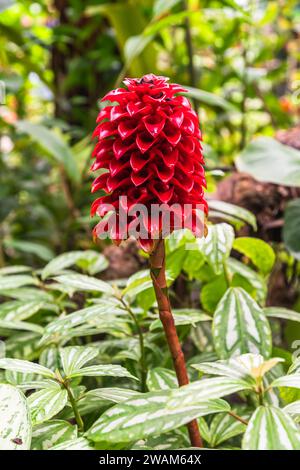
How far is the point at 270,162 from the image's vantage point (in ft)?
3.69

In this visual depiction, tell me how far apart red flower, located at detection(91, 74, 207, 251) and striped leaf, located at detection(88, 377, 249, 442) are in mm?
144

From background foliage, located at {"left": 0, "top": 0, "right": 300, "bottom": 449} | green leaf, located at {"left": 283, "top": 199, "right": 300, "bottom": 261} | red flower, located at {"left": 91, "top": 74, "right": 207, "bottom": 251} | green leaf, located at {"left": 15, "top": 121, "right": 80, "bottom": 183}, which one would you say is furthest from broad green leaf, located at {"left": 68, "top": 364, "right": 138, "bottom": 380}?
green leaf, located at {"left": 15, "top": 121, "right": 80, "bottom": 183}

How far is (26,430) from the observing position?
1.57ft

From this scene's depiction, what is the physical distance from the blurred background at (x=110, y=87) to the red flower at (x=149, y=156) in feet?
1.72

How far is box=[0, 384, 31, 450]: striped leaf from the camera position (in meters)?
0.47

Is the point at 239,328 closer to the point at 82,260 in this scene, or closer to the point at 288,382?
the point at 288,382

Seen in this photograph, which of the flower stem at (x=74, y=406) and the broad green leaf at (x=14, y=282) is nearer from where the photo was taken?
the flower stem at (x=74, y=406)

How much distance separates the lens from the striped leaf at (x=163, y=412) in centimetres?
44

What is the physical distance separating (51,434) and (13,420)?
0.08 meters

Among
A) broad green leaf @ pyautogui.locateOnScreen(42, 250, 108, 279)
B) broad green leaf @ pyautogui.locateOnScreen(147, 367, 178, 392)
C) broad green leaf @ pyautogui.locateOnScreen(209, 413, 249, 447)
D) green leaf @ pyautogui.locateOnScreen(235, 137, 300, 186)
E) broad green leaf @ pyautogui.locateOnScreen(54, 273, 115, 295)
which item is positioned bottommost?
broad green leaf @ pyautogui.locateOnScreen(209, 413, 249, 447)

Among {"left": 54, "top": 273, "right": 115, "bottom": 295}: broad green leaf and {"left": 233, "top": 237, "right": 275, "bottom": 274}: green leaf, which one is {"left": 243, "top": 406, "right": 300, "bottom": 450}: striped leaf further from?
{"left": 233, "top": 237, "right": 275, "bottom": 274}: green leaf

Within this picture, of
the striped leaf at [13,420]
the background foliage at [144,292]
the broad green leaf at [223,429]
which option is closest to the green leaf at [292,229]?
the background foliage at [144,292]

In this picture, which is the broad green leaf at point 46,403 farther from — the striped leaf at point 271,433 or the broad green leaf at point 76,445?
the striped leaf at point 271,433

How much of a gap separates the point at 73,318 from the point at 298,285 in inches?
32.2
